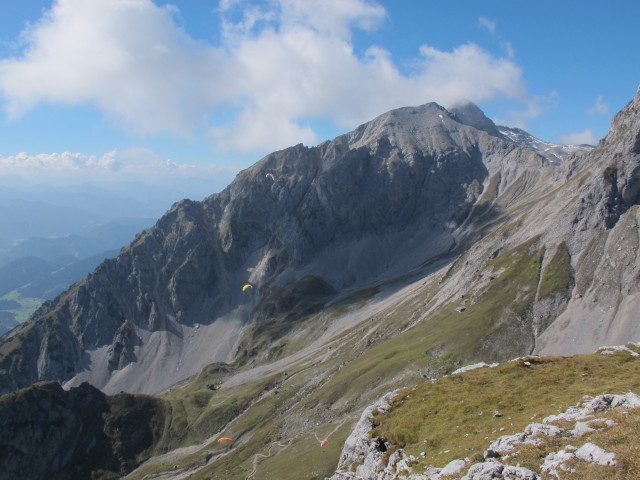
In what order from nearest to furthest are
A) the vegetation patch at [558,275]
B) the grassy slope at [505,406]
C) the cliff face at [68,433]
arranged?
the grassy slope at [505,406], the vegetation patch at [558,275], the cliff face at [68,433]

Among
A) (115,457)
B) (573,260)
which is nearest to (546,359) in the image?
(573,260)

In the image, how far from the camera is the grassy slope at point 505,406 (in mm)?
24859

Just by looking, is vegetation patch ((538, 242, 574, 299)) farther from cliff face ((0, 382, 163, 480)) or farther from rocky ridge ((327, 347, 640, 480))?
cliff face ((0, 382, 163, 480))

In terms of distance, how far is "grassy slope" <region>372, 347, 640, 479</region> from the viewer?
24.9 meters

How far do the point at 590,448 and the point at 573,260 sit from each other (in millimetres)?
119448

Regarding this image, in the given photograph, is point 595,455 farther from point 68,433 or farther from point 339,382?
point 68,433

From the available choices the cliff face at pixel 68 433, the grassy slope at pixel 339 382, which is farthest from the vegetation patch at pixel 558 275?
the cliff face at pixel 68 433

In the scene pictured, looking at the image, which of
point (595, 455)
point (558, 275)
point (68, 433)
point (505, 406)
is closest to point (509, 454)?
point (595, 455)

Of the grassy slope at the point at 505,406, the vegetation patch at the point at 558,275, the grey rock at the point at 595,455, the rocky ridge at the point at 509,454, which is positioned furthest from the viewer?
the vegetation patch at the point at 558,275

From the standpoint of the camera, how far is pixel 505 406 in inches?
1550

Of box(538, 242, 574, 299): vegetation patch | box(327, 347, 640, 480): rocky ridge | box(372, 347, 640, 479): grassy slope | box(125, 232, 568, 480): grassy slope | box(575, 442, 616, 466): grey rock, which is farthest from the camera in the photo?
box(538, 242, 574, 299): vegetation patch

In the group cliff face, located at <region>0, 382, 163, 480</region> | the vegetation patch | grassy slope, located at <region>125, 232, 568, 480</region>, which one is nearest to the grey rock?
grassy slope, located at <region>125, 232, 568, 480</region>

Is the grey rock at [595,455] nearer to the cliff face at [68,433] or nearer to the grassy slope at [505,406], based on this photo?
the grassy slope at [505,406]

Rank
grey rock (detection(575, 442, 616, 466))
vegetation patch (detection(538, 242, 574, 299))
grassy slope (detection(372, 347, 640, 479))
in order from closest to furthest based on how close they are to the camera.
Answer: grey rock (detection(575, 442, 616, 466)), grassy slope (detection(372, 347, 640, 479)), vegetation patch (detection(538, 242, 574, 299))
